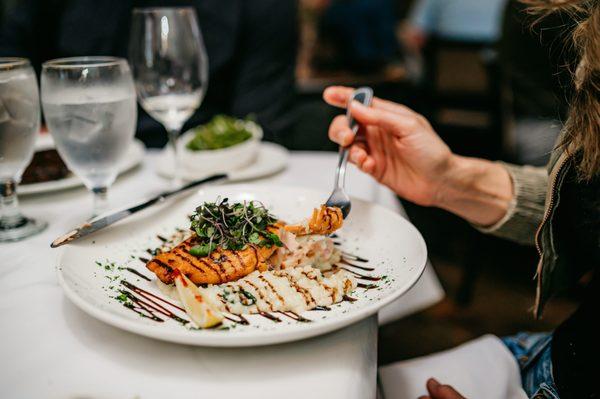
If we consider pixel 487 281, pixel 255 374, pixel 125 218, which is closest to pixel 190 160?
pixel 125 218

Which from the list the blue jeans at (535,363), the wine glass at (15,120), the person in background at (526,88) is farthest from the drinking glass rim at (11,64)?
the person in background at (526,88)

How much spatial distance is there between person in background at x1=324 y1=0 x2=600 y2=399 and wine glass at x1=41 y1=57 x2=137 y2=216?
0.46 m

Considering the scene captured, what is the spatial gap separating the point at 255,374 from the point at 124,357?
17cm

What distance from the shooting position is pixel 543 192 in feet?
3.77

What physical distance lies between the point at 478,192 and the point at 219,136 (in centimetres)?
76

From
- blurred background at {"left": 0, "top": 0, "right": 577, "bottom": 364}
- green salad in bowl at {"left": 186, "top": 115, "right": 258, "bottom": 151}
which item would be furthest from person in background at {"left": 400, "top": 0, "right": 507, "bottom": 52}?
green salad in bowl at {"left": 186, "top": 115, "right": 258, "bottom": 151}

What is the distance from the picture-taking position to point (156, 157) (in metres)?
1.59

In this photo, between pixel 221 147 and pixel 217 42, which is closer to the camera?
pixel 221 147

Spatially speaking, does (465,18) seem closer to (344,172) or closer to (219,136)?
(219,136)

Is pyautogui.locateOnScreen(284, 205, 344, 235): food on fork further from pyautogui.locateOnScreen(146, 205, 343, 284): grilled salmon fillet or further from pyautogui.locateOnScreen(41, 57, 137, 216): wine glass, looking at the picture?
pyautogui.locateOnScreen(41, 57, 137, 216): wine glass

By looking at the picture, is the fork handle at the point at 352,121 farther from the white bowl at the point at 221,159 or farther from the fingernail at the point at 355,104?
the white bowl at the point at 221,159

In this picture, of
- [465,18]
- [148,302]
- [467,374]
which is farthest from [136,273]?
[465,18]

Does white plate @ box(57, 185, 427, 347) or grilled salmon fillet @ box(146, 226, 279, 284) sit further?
grilled salmon fillet @ box(146, 226, 279, 284)

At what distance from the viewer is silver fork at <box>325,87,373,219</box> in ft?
3.23
